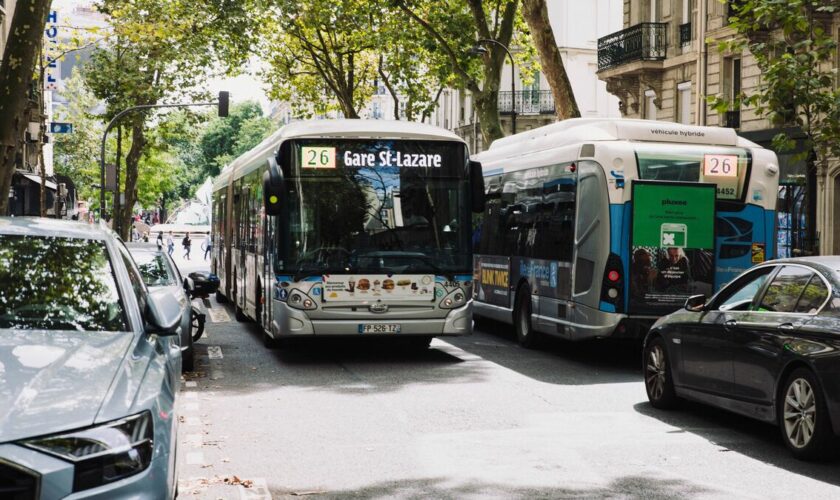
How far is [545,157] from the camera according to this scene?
15.5 m

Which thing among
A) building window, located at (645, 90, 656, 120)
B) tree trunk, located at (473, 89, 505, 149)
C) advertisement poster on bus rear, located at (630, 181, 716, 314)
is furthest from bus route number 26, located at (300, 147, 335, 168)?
building window, located at (645, 90, 656, 120)

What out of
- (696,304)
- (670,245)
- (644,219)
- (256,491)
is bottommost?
(256,491)

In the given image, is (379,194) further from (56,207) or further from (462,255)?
(56,207)

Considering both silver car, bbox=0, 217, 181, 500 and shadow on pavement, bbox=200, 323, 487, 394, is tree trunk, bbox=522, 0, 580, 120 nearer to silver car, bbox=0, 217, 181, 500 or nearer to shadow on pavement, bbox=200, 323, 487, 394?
shadow on pavement, bbox=200, 323, 487, 394

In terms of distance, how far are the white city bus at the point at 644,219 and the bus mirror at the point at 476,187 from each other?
1104 mm

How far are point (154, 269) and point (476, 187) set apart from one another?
4050 mm

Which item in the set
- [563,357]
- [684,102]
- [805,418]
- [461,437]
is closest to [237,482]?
[461,437]

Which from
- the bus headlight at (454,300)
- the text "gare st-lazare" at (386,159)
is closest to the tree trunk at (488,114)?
the text "gare st-lazare" at (386,159)

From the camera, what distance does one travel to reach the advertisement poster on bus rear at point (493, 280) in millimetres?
17484

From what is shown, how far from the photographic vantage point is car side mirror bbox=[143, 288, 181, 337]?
18.4 ft

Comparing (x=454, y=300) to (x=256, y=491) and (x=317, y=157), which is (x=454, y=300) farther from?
(x=256, y=491)

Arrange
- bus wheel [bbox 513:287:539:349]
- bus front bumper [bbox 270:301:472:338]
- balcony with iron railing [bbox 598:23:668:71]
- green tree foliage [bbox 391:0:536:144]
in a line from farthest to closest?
1. balcony with iron railing [bbox 598:23:668:71]
2. green tree foliage [bbox 391:0:536:144]
3. bus wheel [bbox 513:287:539:349]
4. bus front bumper [bbox 270:301:472:338]

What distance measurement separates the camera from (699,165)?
13828mm

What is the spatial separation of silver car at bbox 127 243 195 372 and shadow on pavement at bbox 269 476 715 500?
586 centimetres
